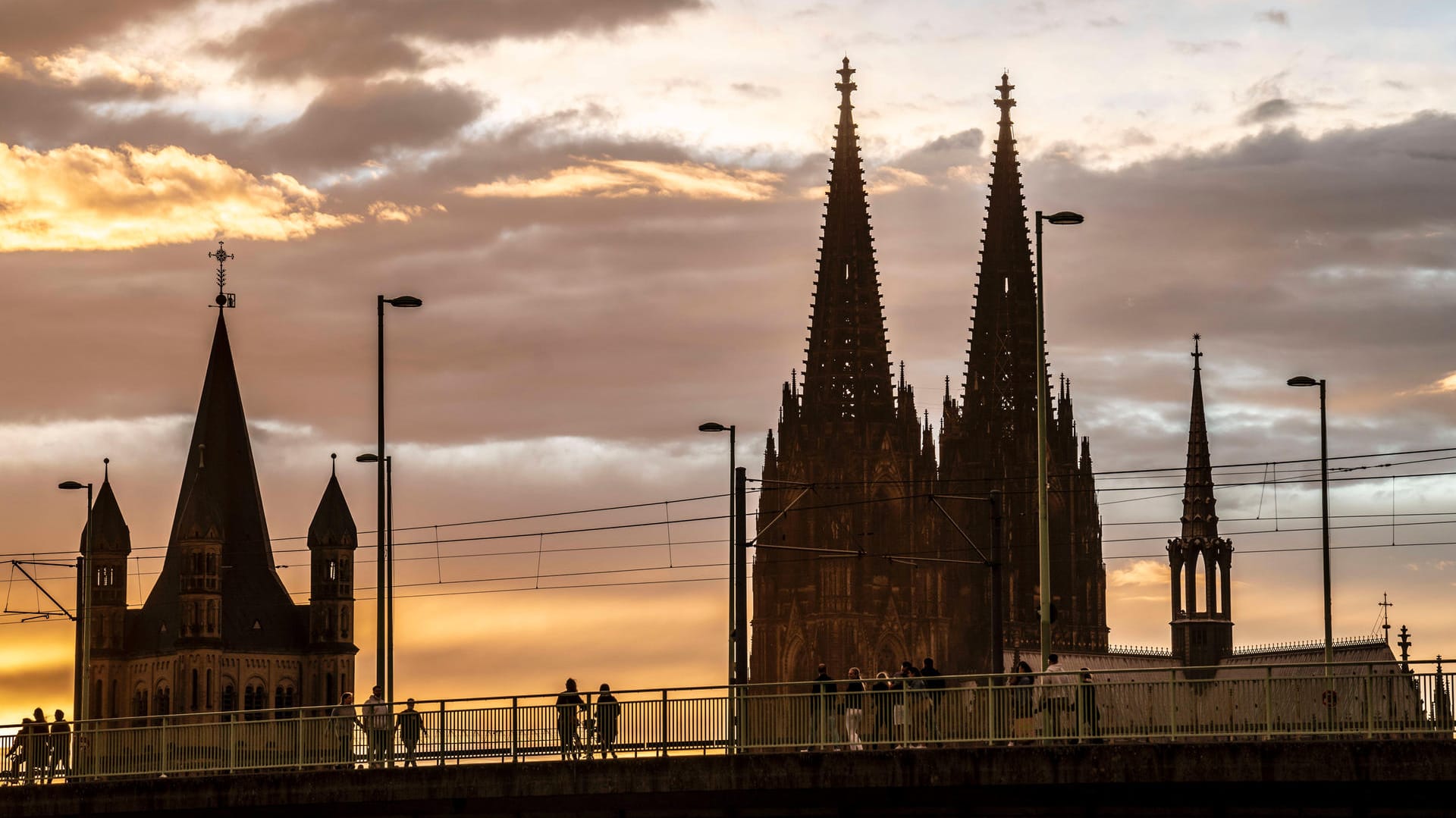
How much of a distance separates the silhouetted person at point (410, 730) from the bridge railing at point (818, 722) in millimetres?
34

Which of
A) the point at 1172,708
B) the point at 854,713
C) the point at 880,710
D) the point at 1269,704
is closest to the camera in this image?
the point at 1269,704

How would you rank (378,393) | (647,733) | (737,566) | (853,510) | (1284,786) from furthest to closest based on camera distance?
1. (853,510)
2. (737,566)
3. (378,393)
4. (647,733)
5. (1284,786)

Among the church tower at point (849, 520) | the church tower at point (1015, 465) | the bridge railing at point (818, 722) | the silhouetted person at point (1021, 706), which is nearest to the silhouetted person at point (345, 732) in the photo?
the bridge railing at point (818, 722)

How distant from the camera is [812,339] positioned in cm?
15900

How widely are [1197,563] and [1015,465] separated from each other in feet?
39.3

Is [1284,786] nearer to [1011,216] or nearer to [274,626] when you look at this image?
[1011,216]

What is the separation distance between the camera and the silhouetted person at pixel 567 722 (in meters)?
39.6

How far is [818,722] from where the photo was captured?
127ft

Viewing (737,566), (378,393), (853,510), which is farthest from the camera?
(853,510)

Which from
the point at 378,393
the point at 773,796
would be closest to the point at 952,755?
the point at 773,796

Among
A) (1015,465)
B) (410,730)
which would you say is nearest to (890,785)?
(410,730)

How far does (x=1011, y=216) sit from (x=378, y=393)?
374ft

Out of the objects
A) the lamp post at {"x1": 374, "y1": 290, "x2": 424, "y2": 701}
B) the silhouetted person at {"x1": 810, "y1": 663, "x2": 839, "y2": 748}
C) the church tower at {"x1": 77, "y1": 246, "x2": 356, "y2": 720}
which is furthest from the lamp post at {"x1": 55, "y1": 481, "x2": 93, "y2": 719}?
the church tower at {"x1": 77, "y1": 246, "x2": 356, "y2": 720}

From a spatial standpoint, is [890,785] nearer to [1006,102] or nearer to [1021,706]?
[1021,706]
